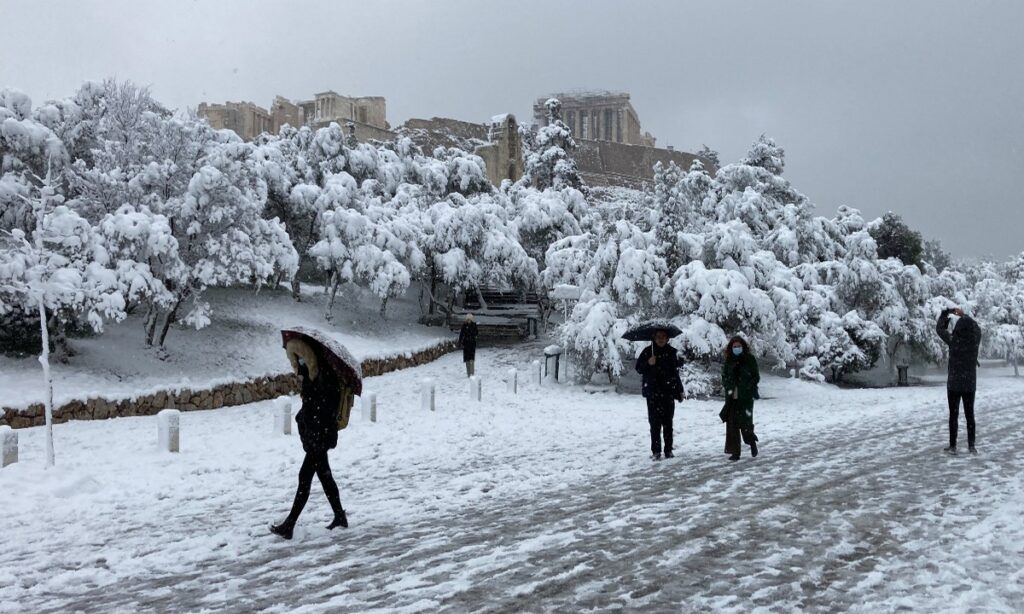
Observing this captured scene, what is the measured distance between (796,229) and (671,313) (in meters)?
11.6

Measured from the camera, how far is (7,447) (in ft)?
32.2

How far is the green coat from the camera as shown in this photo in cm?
1015

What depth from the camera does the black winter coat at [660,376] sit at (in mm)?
10344

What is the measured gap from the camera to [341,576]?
17.4ft

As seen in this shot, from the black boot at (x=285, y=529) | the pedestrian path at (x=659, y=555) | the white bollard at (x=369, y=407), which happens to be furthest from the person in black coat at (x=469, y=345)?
the black boot at (x=285, y=529)

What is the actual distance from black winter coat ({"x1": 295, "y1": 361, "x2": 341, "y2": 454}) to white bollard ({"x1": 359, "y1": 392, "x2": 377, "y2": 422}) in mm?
8182

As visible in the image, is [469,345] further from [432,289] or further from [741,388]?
[741,388]

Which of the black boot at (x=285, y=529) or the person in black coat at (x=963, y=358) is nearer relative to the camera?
the black boot at (x=285, y=529)

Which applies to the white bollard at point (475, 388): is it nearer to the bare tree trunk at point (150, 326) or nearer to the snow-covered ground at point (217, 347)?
the snow-covered ground at point (217, 347)

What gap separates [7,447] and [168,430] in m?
2.09

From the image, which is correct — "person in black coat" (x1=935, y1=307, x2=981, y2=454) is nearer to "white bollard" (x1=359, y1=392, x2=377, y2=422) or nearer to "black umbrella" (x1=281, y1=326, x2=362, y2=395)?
"black umbrella" (x1=281, y1=326, x2=362, y2=395)

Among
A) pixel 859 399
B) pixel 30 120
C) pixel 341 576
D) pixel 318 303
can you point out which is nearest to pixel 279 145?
pixel 318 303

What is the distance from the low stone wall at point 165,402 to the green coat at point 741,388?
40.5 feet

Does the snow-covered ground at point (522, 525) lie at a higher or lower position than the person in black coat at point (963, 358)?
lower
